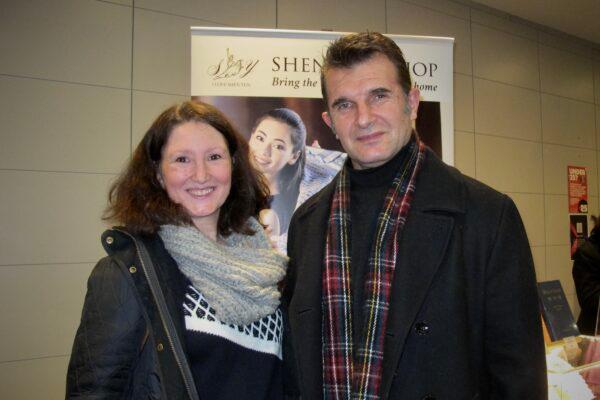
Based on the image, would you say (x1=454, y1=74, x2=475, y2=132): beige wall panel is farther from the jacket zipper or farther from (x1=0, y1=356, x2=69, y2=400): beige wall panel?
(x1=0, y1=356, x2=69, y2=400): beige wall panel

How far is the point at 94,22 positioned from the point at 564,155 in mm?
4852

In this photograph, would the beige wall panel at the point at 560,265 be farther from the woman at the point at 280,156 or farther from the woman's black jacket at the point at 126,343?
the woman's black jacket at the point at 126,343

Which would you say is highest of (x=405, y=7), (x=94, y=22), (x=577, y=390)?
(x=405, y=7)

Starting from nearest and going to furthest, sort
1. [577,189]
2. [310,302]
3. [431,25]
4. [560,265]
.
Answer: [310,302]
[431,25]
[560,265]
[577,189]

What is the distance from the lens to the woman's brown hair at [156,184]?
47.8 inches

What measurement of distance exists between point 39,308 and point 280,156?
1.75 m

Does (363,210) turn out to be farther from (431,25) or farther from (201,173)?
(431,25)

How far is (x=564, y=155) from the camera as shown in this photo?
4.79 meters

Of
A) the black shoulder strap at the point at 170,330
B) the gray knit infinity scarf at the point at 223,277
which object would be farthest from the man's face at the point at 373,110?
the black shoulder strap at the point at 170,330

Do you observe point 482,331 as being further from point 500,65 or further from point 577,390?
point 500,65

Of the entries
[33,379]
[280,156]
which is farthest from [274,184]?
[33,379]

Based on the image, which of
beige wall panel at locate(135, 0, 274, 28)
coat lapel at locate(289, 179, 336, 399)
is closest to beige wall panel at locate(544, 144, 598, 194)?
beige wall panel at locate(135, 0, 274, 28)

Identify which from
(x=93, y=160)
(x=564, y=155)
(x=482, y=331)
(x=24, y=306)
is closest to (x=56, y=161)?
(x=93, y=160)

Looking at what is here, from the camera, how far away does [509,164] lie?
4320 millimetres
